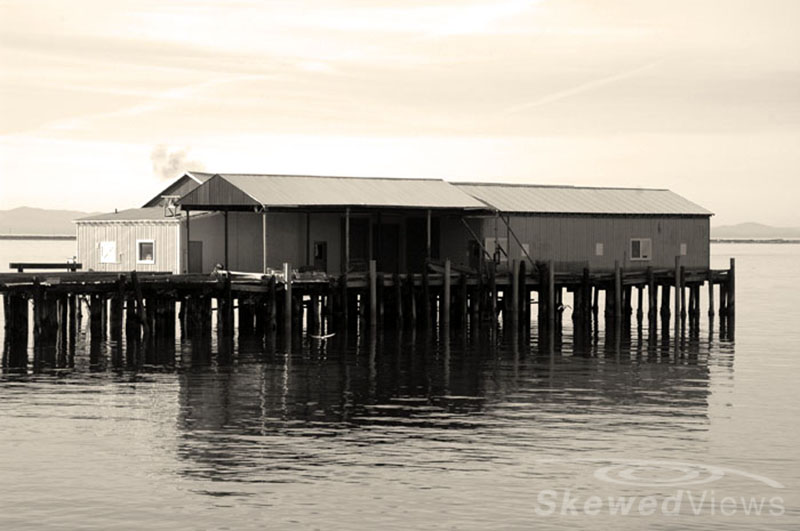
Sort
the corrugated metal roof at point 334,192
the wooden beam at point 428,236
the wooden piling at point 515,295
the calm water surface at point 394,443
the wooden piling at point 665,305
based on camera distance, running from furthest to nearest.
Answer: the wooden piling at point 665,305 < the wooden piling at point 515,295 < the wooden beam at point 428,236 < the corrugated metal roof at point 334,192 < the calm water surface at point 394,443

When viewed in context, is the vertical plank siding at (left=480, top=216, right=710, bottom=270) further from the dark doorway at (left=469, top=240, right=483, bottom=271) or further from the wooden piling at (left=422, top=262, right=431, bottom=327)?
the wooden piling at (left=422, top=262, right=431, bottom=327)

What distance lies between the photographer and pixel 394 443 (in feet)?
113

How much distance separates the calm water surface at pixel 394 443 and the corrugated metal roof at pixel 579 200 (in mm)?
17608

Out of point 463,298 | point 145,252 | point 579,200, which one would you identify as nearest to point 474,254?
point 463,298

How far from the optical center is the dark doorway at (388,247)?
6856cm

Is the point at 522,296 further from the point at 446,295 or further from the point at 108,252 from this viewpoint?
the point at 108,252

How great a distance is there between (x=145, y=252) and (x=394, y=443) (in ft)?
120

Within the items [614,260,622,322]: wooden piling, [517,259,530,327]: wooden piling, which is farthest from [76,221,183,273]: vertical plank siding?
[614,260,622,322]: wooden piling

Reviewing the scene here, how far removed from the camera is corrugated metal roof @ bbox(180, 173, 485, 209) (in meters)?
62.1

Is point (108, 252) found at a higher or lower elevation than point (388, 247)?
lower

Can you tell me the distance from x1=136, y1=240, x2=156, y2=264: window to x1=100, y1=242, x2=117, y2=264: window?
1685 mm

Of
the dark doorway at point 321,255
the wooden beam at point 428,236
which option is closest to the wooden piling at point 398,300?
the wooden beam at point 428,236

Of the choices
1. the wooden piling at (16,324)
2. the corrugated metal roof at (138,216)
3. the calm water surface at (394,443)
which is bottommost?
the calm water surface at (394,443)

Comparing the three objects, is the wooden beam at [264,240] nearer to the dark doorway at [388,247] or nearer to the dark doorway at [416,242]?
the dark doorway at [388,247]
